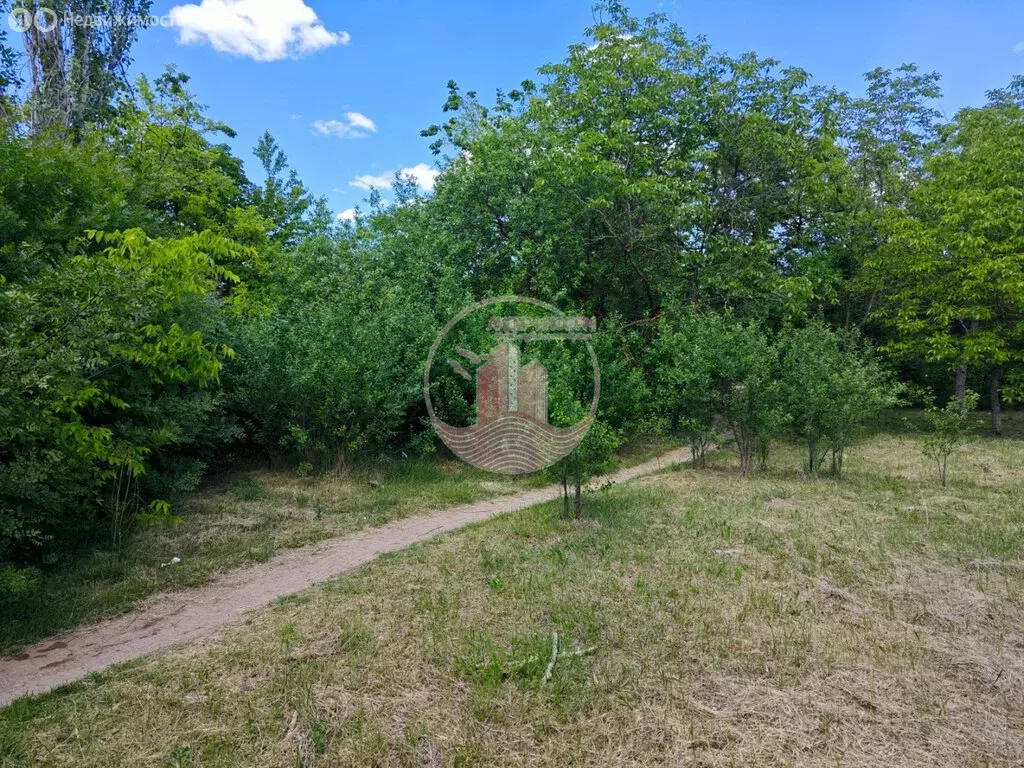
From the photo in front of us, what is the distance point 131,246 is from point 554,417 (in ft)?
13.9

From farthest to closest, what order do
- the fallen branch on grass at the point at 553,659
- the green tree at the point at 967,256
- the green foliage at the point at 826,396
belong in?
the green tree at the point at 967,256 < the green foliage at the point at 826,396 < the fallen branch on grass at the point at 553,659


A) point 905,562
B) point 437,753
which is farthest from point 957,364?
point 437,753

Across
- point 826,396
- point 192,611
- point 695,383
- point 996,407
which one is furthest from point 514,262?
point 996,407

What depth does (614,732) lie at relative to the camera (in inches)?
110

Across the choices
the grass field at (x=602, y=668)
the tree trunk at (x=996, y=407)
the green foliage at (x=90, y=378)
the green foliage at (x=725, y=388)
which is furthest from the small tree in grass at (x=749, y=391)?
the tree trunk at (x=996, y=407)

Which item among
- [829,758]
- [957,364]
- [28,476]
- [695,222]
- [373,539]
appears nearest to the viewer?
[829,758]

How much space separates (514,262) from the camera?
13.1 m

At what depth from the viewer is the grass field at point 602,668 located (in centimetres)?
269

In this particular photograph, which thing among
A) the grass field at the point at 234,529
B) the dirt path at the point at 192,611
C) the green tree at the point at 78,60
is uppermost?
the green tree at the point at 78,60

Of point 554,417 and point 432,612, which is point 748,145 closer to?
point 554,417

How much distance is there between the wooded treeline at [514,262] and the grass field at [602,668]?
1781 mm
